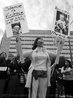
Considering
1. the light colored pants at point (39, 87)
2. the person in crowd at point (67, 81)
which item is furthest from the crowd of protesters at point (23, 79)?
the light colored pants at point (39, 87)

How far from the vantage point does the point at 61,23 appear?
5145 millimetres

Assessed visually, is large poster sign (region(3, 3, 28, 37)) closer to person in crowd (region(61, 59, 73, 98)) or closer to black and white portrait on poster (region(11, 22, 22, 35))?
black and white portrait on poster (region(11, 22, 22, 35))

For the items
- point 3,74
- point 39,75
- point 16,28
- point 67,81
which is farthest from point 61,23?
point 3,74

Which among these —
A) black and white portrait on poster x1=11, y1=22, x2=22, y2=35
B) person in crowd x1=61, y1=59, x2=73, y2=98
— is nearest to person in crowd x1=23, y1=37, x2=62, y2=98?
black and white portrait on poster x1=11, y1=22, x2=22, y2=35

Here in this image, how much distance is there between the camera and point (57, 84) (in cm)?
504

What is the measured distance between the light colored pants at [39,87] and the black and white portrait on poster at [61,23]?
1.33 m

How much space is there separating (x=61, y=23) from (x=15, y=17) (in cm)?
107

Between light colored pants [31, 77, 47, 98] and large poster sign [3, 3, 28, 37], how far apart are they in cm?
128

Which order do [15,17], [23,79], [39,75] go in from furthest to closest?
[15,17], [23,79], [39,75]

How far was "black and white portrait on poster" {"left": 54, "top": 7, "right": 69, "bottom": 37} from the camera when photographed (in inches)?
200

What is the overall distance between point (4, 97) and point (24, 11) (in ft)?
6.58

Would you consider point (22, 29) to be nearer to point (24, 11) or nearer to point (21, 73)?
point (24, 11)

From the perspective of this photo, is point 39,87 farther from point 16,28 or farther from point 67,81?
point 16,28

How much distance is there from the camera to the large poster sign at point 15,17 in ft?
16.4
